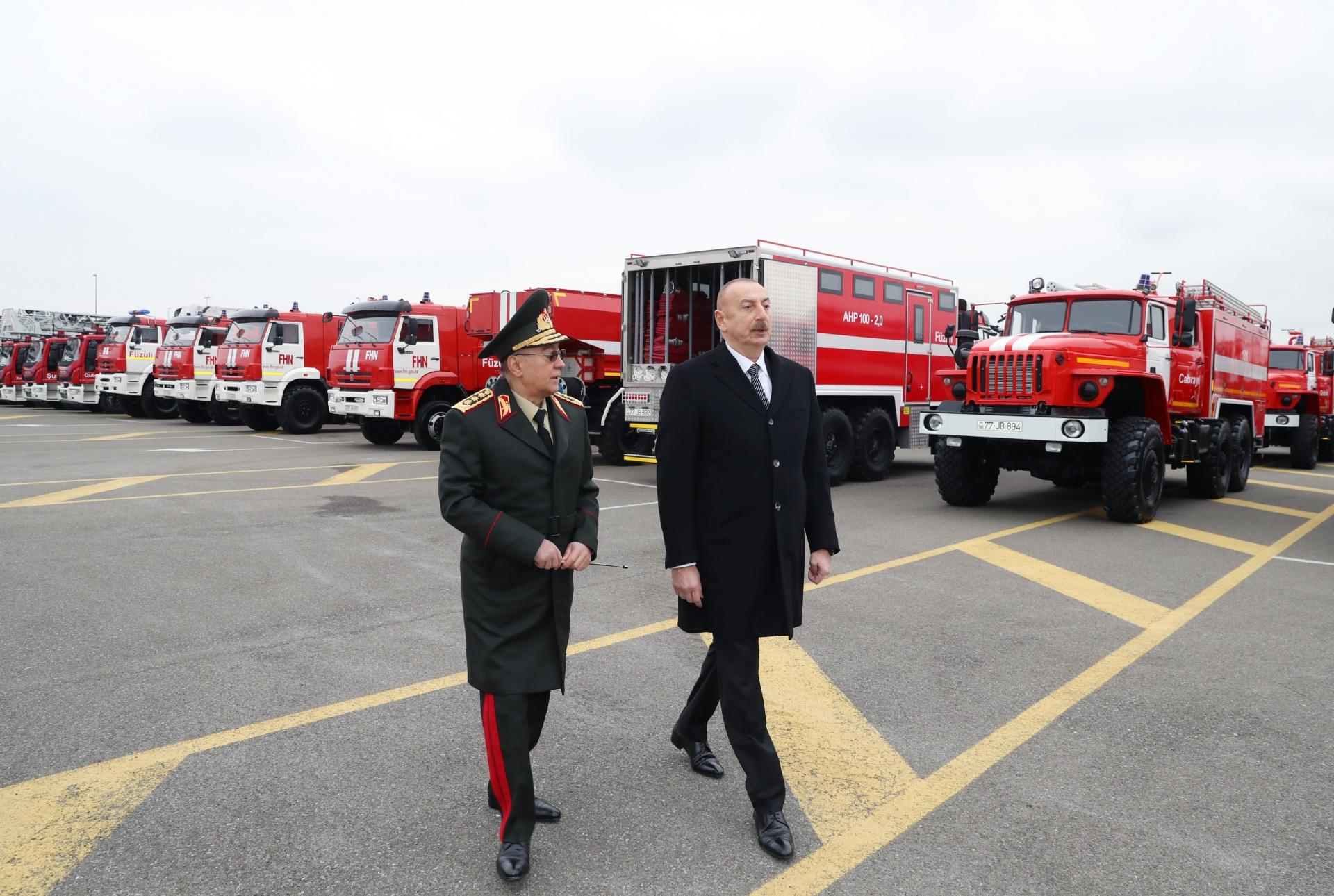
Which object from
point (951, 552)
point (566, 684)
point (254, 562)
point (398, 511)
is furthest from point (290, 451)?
point (566, 684)

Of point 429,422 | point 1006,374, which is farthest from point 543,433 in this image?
point 429,422

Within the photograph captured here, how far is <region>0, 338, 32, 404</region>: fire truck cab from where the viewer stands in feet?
116

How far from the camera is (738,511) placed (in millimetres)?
3123

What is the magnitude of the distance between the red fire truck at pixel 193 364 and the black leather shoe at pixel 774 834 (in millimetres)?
22701

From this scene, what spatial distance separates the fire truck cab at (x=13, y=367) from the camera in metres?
35.3

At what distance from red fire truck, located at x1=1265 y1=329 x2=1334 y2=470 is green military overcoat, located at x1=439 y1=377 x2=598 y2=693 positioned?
19.2 meters

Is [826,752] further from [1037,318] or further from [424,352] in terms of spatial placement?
[424,352]

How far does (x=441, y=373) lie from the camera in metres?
18.2

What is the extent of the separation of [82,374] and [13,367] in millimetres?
8758

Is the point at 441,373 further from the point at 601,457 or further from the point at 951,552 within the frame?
the point at 951,552

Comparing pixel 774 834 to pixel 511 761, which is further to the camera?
pixel 774 834

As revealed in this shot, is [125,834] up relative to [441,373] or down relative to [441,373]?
down

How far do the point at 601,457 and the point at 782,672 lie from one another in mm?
11548

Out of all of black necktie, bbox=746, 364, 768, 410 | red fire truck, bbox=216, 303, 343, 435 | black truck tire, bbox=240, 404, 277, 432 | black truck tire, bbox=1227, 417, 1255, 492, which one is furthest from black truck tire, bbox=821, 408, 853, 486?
black truck tire, bbox=240, 404, 277, 432
